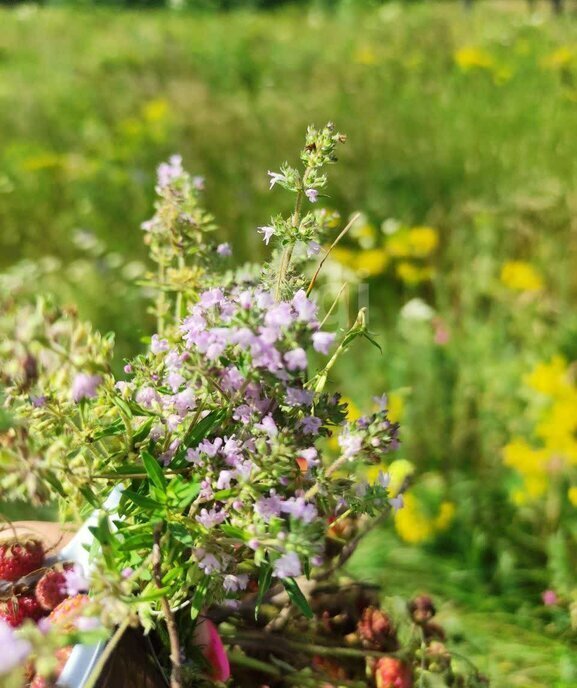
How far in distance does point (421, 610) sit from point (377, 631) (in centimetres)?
9

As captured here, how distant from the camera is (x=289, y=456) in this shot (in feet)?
2.18

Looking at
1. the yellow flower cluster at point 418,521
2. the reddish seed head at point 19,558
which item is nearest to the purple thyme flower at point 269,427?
the reddish seed head at point 19,558

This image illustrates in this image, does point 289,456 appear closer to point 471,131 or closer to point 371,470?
point 371,470

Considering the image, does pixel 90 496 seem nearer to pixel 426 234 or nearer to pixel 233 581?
pixel 233 581

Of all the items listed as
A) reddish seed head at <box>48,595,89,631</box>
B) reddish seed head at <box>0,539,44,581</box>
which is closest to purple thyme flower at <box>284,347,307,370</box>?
reddish seed head at <box>48,595,89,631</box>

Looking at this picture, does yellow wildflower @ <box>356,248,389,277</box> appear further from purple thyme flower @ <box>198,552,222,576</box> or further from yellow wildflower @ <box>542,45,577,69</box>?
yellow wildflower @ <box>542,45,577,69</box>

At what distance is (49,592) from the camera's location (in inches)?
31.4

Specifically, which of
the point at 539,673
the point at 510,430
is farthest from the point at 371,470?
the point at 539,673

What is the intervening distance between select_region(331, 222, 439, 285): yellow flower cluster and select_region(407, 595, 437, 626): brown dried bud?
5.65 ft

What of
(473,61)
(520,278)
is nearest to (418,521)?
(520,278)

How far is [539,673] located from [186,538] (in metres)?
1.00

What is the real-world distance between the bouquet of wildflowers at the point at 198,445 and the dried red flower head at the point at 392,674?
226 millimetres

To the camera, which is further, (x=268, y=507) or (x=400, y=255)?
(x=400, y=255)

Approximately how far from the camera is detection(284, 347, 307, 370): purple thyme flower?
1.94 ft
